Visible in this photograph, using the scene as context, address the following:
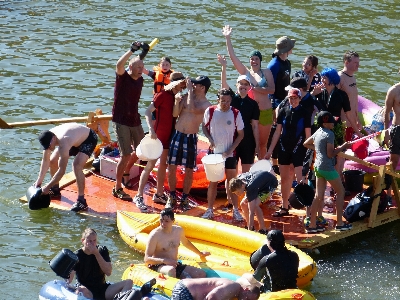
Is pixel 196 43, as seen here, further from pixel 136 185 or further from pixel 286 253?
pixel 286 253

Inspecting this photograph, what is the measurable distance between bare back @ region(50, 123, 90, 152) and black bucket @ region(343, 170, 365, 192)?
3925 millimetres

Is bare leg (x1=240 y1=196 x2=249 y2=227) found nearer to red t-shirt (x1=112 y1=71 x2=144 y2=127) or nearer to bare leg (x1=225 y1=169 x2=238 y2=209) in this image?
bare leg (x1=225 y1=169 x2=238 y2=209)

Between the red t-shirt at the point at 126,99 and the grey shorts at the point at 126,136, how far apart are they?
75mm

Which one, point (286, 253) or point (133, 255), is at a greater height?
point (286, 253)

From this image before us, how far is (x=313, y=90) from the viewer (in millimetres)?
13602

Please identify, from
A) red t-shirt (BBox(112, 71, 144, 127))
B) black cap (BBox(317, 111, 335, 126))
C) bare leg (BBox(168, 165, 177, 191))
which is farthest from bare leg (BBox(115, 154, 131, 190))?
black cap (BBox(317, 111, 335, 126))

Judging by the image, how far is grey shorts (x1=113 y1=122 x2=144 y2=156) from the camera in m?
13.7

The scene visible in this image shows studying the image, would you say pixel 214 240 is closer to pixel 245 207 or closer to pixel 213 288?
pixel 245 207

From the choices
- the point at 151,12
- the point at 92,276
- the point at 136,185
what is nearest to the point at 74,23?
the point at 151,12

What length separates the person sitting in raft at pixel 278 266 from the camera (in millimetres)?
10523

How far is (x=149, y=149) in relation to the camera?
1323 cm

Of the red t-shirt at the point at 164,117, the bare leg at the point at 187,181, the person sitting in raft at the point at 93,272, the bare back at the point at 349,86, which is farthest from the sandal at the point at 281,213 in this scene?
the person sitting in raft at the point at 93,272

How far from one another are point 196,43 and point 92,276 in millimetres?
12050

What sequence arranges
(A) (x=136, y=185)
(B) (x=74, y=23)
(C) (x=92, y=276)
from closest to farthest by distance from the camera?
1. (C) (x=92, y=276)
2. (A) (x=136, y=185)
3. (B) (x=74, y=23)
